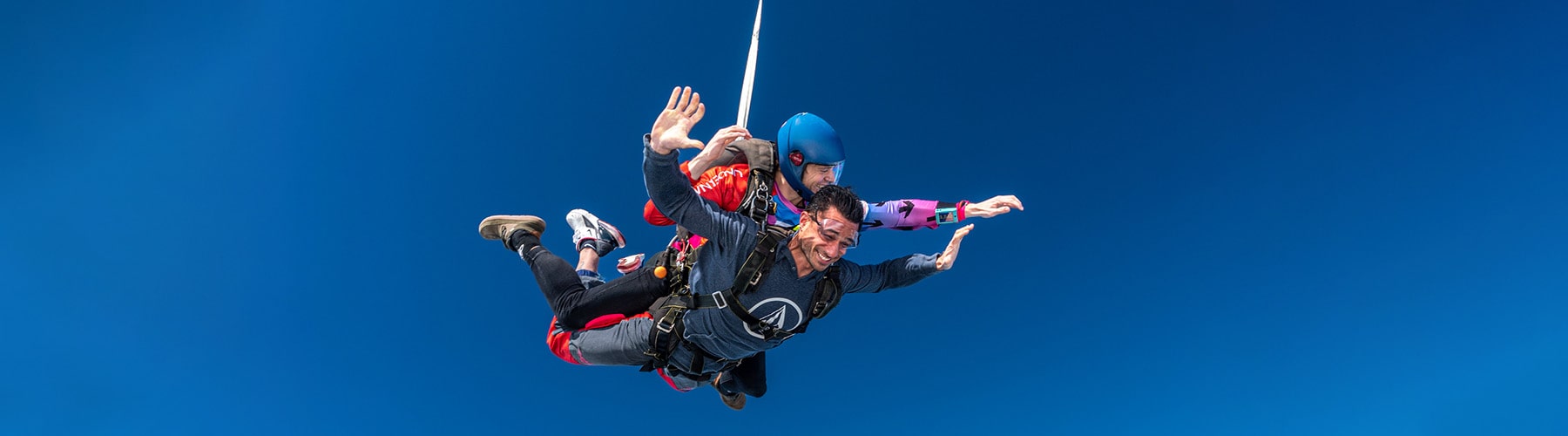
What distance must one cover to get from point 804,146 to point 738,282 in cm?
80

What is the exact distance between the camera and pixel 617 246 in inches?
212

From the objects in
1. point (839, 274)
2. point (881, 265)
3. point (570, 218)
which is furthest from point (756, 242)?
point (570, 218)

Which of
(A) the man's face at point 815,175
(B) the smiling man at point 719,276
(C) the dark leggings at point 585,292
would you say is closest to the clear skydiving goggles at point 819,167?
(A) the man's face at point 815,175

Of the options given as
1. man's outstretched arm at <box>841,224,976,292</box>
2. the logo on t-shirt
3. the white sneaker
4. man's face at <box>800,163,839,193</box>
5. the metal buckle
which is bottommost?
the logo on t-shirt

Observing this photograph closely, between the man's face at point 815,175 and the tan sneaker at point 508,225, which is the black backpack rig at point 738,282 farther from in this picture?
the tan sneaker at point 508,225

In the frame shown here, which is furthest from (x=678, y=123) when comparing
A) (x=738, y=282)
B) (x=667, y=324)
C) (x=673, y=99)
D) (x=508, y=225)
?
(x=508, y=225)

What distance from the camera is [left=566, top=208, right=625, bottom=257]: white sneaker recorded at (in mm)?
5258

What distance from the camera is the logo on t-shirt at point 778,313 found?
4.34m

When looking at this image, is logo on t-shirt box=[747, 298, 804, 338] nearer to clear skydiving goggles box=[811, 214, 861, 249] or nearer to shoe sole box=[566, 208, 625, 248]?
clear skydiving goggles box=[811, 214, 861, 249]

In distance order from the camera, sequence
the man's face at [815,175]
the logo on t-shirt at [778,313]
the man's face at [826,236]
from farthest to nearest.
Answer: the man's face at [815,175] → the logo on t-shirt at [778,313] → the man's face at [826,236]

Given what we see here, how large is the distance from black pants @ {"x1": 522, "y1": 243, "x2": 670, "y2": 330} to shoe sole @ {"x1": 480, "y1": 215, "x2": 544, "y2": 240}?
0.37 meters

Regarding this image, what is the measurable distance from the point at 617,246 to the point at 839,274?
4.71 ft

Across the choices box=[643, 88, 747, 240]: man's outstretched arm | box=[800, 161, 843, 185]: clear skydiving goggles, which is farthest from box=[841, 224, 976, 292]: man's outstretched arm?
box=[643, 88, 747, 240]: man's outstretched arm

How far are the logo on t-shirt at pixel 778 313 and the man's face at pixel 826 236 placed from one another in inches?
9.7
